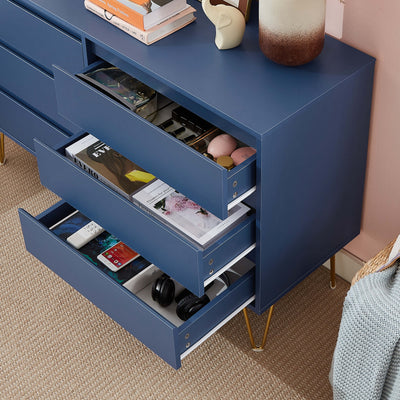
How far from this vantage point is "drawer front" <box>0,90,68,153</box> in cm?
223

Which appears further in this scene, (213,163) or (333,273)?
(333,273)

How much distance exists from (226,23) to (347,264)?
0.81 meters

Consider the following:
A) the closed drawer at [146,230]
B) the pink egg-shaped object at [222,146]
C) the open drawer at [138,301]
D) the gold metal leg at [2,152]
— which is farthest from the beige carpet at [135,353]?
the pink egg-shaped object at [222,146]

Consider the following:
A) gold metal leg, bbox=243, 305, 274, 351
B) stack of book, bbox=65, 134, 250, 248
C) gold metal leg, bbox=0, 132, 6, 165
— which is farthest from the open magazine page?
gold metal leg, bbox=0, 132, 6, 165

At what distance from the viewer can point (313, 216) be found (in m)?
1.78

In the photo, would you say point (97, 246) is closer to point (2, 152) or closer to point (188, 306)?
point (188, 306)

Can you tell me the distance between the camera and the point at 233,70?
5.40ft

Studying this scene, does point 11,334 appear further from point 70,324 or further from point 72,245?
point 72,245

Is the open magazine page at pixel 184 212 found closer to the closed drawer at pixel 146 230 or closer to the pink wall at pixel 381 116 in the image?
the closed drawer at pixel 146 230

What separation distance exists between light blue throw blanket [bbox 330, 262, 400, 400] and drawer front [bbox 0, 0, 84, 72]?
916 millimetres

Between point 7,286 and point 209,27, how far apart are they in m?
0.94

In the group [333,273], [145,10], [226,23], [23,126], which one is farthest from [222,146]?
[23,126]

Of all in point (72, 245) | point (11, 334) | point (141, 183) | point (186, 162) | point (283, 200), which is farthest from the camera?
point (11, 334)

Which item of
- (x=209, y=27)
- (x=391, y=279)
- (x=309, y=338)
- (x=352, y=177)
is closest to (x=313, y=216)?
(x=352, y=177)
